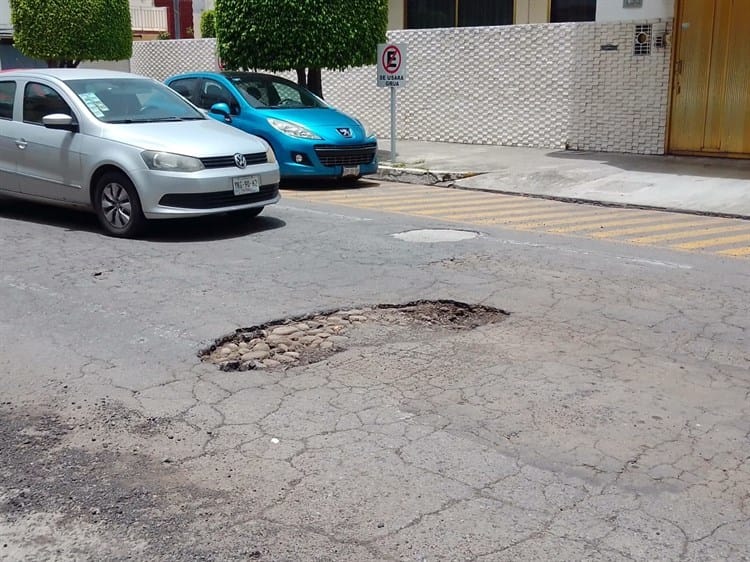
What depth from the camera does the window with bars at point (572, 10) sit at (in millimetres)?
20234

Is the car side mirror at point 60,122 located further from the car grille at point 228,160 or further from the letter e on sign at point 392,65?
the letter e on sign at point 392,65

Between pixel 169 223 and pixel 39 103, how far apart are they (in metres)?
1.89

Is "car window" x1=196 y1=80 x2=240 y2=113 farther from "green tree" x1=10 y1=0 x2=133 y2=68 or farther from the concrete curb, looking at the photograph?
"green tree" x1=10 y1=0 x2=133 y2=68

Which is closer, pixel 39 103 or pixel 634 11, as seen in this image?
pixel 39 103

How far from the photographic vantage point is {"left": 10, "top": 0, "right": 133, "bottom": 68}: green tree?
19.5 meters

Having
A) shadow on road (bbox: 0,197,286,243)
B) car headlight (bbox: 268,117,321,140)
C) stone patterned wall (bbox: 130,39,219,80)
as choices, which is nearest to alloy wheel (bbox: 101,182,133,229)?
shadow on road (bbox: 0,197,286,243)

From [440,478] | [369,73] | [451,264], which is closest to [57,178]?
[451,264]

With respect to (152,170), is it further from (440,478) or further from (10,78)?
(440,478)

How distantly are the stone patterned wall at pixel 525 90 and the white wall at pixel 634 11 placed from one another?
187 mm

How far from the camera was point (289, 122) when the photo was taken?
43.5 ft

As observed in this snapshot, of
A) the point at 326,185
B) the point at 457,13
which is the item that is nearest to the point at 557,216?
the point at 326,185

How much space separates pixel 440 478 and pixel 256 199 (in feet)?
19.4

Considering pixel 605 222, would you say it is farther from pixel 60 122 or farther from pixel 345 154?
pixel 60 122

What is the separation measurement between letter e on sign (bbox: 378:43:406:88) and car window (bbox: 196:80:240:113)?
9.15ft
